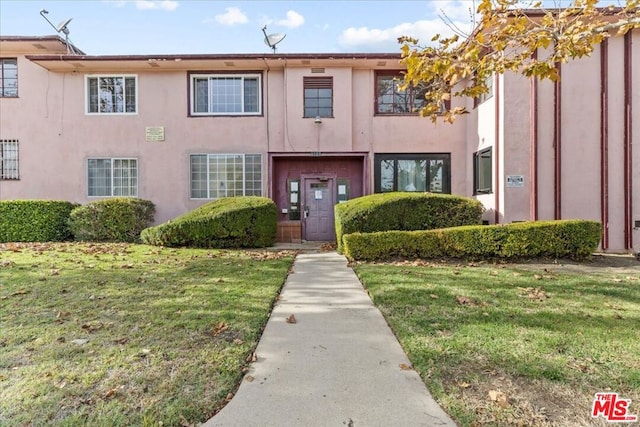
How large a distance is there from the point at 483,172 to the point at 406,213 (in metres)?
3.61

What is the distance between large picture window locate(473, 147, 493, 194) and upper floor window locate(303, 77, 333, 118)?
15.7 ft

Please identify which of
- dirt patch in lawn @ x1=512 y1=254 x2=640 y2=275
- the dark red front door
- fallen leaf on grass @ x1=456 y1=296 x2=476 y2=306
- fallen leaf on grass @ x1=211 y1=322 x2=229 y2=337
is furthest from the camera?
the dark red front door

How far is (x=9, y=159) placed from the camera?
12.8 m

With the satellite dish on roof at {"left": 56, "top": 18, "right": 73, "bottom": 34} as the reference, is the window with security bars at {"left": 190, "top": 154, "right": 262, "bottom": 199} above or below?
below

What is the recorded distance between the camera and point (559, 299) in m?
5.11

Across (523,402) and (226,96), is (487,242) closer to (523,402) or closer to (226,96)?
(523,402)

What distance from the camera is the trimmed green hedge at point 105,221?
11.4 m

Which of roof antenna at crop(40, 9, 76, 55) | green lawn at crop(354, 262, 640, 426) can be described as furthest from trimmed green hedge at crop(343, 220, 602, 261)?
roof antenna at crop(40, 9, 76, 55)

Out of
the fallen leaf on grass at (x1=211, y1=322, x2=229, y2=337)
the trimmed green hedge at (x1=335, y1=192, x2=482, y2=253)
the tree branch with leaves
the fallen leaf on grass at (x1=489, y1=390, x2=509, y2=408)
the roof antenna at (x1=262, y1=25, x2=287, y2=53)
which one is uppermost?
the roof antenna at (x1=262, y1=25, x2=287, y2=53)

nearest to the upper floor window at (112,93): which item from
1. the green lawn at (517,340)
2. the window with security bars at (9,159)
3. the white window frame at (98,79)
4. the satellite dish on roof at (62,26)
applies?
the white window frame at (98,79)

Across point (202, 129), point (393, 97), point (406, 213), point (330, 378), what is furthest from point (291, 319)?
point (393, 97)

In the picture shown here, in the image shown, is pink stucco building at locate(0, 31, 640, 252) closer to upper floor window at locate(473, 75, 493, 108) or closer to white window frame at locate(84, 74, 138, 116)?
white window frame at locate(84, 74, 138, 116)

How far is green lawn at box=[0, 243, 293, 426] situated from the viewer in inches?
102

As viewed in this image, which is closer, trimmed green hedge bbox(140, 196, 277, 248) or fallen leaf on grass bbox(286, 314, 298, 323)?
fallen leaf on grass bbox(286, 314, 298, 323)
